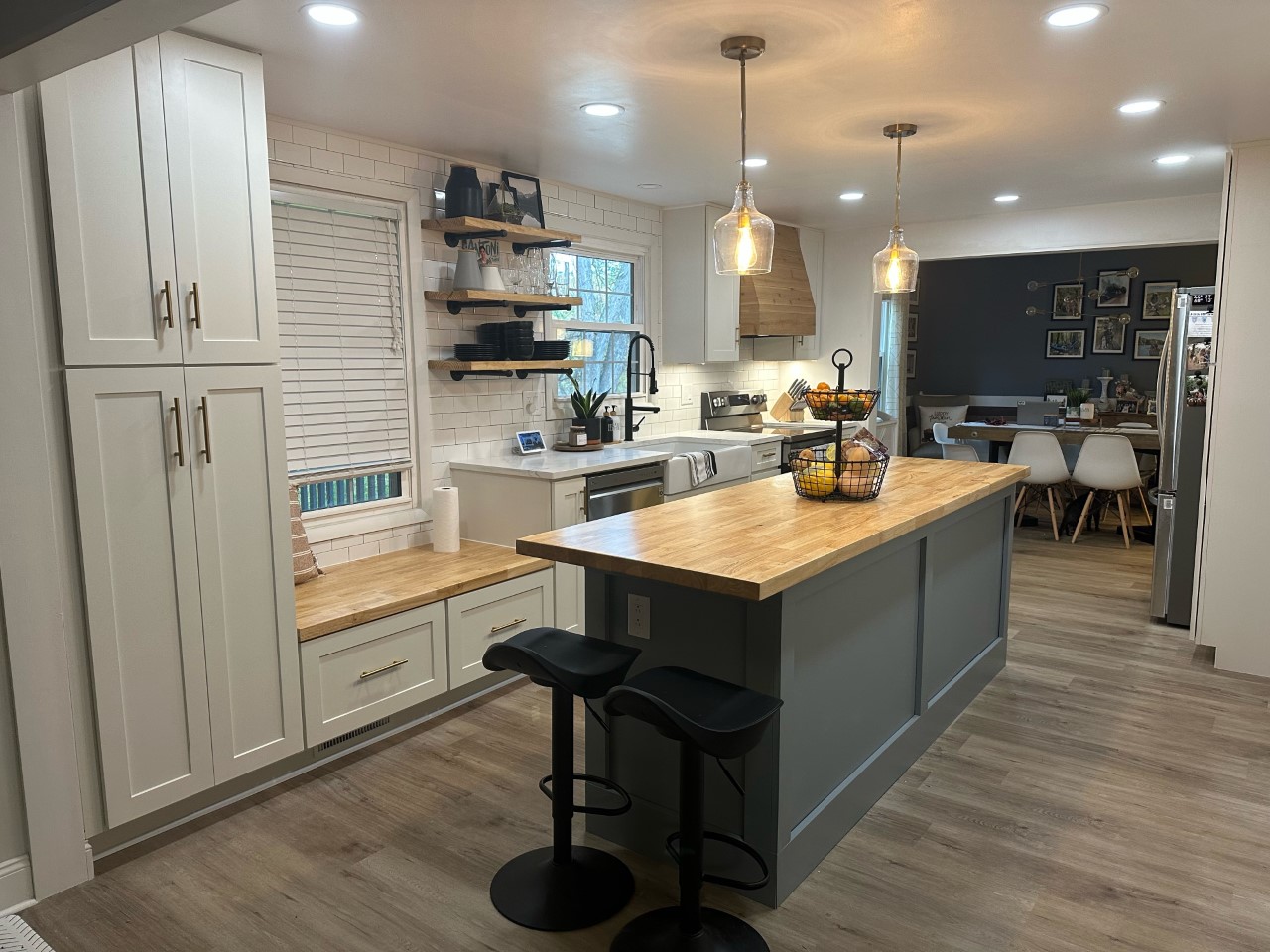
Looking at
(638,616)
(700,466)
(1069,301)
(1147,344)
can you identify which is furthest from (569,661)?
(1069,301)

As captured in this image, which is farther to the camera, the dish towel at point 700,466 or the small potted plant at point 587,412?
the small potted plant at point 587,412

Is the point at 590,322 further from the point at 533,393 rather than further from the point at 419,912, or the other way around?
the point at 419,912

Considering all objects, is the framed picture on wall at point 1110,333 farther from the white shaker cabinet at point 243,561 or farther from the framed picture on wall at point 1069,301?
the white shaker cabinet at point 243,561

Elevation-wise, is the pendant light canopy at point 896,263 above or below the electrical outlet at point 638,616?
above

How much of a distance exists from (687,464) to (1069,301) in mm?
6623

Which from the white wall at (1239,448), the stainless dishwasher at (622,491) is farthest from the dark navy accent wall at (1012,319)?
the stainless dishwasher at (622,491)

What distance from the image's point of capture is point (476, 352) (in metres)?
4.34

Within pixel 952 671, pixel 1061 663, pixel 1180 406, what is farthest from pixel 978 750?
pixel 1180 406

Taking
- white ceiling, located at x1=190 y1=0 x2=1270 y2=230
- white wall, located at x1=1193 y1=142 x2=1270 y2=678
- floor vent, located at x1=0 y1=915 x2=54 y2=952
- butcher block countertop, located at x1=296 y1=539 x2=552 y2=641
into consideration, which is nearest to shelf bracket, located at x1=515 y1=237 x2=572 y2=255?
white ceiling, located at x1=190 y1=0 x2=1270 y2=230

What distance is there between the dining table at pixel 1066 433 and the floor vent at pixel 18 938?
6968mm

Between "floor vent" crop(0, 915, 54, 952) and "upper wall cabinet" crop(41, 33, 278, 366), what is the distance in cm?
150

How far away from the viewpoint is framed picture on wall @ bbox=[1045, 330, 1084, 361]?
31.1 ft

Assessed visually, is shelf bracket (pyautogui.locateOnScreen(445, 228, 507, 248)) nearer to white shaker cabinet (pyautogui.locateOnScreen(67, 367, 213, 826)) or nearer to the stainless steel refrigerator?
white shaker cabinet (pyautogui.locateOnScreen(67, 367, 213, 826))

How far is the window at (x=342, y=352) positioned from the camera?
375 cm
